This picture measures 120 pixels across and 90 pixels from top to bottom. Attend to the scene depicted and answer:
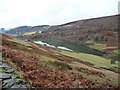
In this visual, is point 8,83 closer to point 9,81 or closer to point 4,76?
point 9,81

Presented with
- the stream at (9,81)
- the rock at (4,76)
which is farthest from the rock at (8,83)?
the rock at (4,76)

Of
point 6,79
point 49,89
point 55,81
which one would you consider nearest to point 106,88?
point 55,81

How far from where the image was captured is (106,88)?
18.1 m

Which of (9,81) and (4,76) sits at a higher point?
(4,76)

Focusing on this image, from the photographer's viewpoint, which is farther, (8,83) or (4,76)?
(4,76)

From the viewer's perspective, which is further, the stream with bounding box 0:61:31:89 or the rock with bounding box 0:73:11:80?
the rock with bounding box 0:73:11:80

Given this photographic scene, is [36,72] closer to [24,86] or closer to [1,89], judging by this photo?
[24,86]

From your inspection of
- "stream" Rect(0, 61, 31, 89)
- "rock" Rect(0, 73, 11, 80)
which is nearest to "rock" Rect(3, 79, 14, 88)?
"stream" Rect(0, 61, 31, 89)

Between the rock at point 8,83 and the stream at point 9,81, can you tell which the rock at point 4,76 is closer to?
the stream at point 9,81

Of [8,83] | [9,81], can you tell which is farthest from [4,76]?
[8,83]

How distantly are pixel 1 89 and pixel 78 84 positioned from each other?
9471 mm

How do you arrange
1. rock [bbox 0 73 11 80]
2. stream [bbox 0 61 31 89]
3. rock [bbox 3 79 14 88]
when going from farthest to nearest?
rock [bbox 0 73 11 80]
stream [bbox 0 61 31 89]
rock [bbox 3 79 14 88]

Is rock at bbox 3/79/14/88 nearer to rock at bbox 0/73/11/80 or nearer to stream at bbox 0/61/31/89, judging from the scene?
stream at bbox 0/61/31/89

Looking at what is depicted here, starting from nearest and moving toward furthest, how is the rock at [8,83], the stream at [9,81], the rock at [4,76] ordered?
the rock at [8,83]
the stream at [9,81]
the rock at [4,76]
